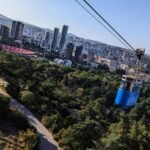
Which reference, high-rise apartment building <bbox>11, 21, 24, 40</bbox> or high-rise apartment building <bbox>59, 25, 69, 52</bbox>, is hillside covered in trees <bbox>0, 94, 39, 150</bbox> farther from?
high-rise apartment building <bbox>59, 25, 69, 52</bbox>

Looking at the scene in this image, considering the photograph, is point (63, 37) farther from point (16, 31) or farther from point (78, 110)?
point (78, 110)

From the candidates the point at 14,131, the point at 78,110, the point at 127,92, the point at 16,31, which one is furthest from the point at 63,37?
the point at 127,92

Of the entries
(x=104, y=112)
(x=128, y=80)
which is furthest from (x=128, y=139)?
(x=104, y=112)

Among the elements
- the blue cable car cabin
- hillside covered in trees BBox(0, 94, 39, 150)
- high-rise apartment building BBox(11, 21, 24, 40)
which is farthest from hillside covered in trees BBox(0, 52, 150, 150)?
high-rise apartment building BBox(11, 21, 24, 40)

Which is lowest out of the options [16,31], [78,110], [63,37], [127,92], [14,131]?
[78,110]

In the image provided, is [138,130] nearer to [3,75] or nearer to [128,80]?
[3,75]

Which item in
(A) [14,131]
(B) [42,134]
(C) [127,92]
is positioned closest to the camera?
Answer: (C) [127,92]
